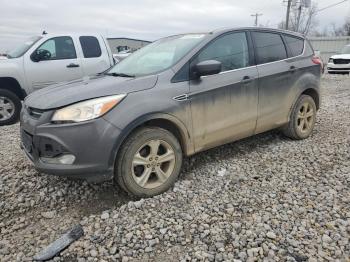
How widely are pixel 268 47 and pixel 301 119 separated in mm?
1273

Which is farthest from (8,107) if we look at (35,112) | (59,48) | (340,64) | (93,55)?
(340,64)

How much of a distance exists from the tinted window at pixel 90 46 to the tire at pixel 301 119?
15.7 feet

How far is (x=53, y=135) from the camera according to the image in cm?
317

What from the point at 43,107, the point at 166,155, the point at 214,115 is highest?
the point at 43,107

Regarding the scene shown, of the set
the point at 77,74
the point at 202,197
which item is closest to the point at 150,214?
the point at 202,197

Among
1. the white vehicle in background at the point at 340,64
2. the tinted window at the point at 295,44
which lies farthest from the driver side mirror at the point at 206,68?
the white vehicle in background at the point at 340,64

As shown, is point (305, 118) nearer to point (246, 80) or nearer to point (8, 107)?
point (246, 80)

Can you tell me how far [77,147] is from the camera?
3143 millimetres

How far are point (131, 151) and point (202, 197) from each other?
880 millimetres

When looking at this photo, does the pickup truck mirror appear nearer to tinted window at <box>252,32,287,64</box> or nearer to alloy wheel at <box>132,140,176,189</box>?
tinted window at <box>252,32,287,64</box>

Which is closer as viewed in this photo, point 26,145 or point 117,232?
point 117,232

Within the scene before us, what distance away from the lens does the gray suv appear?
3.19 metres

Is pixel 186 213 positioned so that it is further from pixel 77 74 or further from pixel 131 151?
pixel 77 74

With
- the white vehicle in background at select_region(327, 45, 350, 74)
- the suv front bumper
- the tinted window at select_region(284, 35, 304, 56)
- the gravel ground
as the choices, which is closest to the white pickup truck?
the gravel ground
